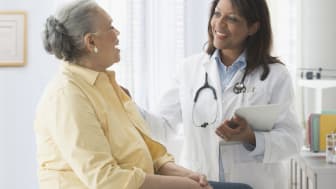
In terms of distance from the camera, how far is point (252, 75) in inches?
79.4

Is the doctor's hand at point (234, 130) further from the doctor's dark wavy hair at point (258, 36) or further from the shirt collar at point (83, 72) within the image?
the shirt collar at point (83, 72)

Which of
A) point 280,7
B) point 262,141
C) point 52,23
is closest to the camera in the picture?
point 52,23

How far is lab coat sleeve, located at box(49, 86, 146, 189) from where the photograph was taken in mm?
1379

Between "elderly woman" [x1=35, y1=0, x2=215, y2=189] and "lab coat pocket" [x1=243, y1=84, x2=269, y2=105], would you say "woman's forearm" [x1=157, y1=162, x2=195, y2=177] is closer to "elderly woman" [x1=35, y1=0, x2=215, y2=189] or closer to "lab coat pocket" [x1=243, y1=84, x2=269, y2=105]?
"elderly woman" [x1=35, y1=0, x2=215, y2=189]

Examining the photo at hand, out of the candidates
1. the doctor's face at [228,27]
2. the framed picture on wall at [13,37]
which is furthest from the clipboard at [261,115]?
the framed picture on wall at [13,37]

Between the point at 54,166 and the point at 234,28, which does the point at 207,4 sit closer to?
the point at 234,28

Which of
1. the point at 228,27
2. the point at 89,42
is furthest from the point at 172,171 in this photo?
the point at 228,27

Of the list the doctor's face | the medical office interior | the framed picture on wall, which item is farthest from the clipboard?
the framed picture on wall

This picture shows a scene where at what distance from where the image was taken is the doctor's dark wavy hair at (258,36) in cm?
198

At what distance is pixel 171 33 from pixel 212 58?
2.93 ft

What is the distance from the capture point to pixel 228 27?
6.47ft

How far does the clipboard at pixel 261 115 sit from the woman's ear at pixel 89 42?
1.95 ft

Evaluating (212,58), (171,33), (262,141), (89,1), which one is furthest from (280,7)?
(89,1)

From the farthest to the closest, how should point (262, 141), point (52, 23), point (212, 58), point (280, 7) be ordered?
point (280, 7)
point (212, 58)
point (262, 141)
point (52, 23)
